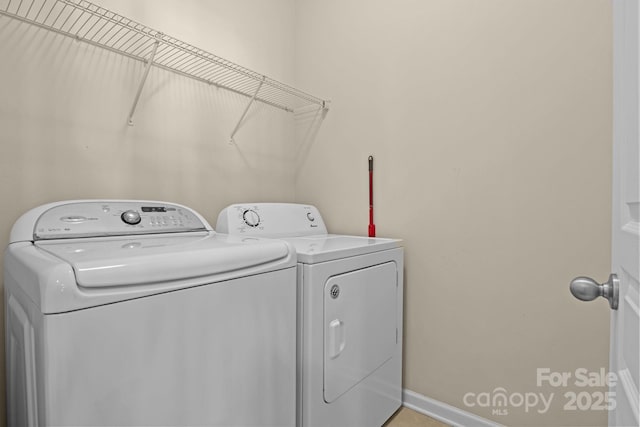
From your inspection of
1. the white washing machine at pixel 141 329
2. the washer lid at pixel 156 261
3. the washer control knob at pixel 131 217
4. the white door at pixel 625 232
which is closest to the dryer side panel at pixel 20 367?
the white washing machine at pixel 141 329

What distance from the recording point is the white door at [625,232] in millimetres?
512

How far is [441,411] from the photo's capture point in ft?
5.36

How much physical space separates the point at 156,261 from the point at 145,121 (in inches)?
39.6

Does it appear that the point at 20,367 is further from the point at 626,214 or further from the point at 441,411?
the point at 441,411

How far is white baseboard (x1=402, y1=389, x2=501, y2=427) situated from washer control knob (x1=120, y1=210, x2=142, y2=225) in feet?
5.07

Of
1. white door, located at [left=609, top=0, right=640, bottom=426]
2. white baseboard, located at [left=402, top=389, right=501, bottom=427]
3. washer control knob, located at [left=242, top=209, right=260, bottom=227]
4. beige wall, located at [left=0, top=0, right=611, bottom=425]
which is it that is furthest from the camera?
washer control knob, located at [left=242, top=209, right=260, bottom=227]

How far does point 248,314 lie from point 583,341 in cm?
128

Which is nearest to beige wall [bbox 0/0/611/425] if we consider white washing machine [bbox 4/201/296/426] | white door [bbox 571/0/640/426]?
white washing machine [bbox 4/201/296/426]

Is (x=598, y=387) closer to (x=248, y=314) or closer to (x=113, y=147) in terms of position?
(x=248, y=314)

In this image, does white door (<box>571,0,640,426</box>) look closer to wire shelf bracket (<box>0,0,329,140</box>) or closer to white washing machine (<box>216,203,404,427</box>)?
white washing machine (<box>216,203,404,427</box>)

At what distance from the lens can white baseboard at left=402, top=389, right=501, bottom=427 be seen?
1530 millimetres

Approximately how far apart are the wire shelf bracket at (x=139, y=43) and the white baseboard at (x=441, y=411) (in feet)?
5.63

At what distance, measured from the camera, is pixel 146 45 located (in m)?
1.53

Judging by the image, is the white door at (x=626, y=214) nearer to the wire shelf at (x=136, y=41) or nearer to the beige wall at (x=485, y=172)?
the beige wall at (x=485, y=172)
